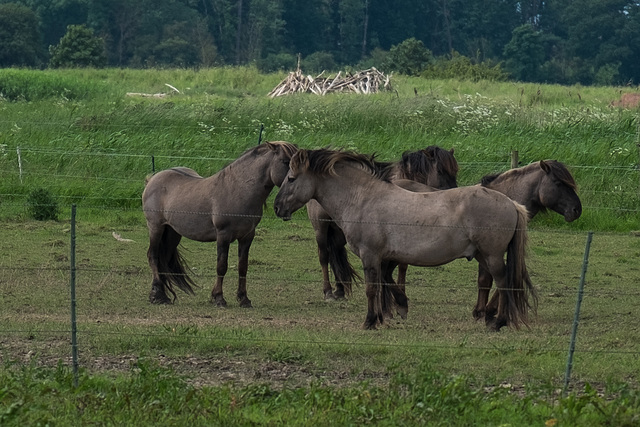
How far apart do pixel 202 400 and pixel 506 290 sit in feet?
13.6

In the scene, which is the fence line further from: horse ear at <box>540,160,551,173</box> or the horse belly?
the horse belly

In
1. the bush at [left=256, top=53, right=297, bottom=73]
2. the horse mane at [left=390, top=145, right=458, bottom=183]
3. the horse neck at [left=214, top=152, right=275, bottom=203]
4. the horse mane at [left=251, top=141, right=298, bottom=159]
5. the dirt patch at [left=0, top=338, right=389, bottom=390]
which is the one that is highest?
the horse mane at [left=251, top=141, right=298, bottom=159]

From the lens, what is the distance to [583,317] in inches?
435

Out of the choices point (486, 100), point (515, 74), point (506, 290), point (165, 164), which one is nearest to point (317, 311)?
point (506, 290)

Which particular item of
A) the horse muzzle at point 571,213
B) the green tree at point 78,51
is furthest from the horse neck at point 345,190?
the green tree at point 78,51

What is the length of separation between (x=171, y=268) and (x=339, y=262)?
80.1 inches

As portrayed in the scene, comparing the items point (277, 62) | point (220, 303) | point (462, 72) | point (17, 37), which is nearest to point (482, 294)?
point (220, 303)

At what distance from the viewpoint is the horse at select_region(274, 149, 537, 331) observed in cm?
995

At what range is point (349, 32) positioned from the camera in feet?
233

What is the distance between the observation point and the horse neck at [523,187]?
468 inches

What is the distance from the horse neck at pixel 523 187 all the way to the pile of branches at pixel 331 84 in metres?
19.7

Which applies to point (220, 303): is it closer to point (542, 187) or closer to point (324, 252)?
point (324, 252)

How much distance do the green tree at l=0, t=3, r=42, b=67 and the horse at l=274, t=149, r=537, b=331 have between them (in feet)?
157

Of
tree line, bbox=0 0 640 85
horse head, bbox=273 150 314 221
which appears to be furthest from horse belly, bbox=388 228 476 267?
tree line, bbox=0 0 640 85
